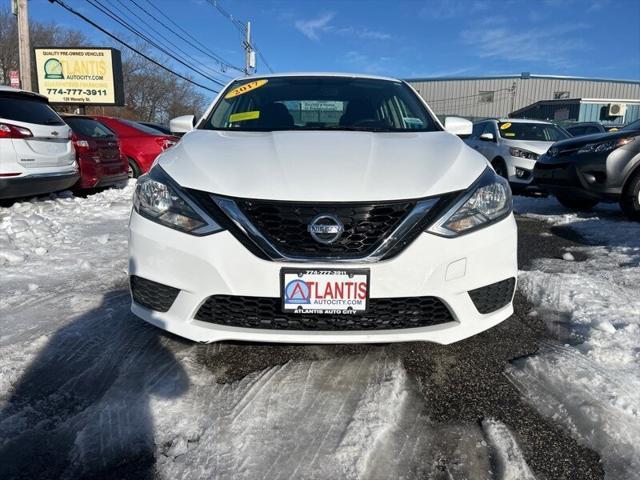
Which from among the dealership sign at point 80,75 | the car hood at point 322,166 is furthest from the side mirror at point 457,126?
the dealership sign at point 80,75

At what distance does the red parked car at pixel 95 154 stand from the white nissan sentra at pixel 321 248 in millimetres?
5576

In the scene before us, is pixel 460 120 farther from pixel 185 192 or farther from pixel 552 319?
pixel 185 192

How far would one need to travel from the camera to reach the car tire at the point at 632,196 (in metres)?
5.45

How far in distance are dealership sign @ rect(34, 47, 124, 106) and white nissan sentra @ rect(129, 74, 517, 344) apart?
2048cm

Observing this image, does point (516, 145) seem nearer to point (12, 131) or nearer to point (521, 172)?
point (521, 172)

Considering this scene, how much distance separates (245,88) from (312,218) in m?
2.04

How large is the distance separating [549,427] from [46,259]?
156 inches

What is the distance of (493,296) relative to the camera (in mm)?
2059

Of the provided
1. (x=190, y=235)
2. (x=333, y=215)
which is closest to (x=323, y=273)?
(x=333, y=215)

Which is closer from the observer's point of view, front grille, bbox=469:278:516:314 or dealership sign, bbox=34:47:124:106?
front grille, bbox=469:278:516:314

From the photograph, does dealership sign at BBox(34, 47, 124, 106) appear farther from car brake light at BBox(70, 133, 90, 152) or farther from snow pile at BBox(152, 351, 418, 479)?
snow pile at BBox(152, 351, 418, 479)

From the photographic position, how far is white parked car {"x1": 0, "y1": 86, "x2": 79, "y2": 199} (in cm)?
532

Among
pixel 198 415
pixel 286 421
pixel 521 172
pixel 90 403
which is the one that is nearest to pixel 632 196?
pixel 521 172

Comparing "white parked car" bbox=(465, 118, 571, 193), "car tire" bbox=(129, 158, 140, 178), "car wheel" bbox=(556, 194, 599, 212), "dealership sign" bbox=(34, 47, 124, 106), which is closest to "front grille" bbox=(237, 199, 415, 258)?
"car wheel" bbox=(556, 194, 599, 212)
